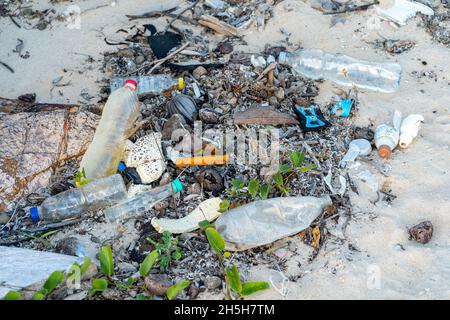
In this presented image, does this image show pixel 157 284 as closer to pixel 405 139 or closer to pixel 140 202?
pixel 140 202

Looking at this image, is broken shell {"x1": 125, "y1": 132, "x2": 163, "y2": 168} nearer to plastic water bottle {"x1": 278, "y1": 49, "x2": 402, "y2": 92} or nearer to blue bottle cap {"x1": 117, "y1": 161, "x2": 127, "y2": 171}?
blue bottle cap {"x1": 117, "y1": 161, "x2": 127, "y2": 171}

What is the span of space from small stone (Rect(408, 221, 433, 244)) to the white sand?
3 cm

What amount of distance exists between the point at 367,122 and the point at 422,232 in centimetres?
87

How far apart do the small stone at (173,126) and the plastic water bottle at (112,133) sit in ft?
0.76

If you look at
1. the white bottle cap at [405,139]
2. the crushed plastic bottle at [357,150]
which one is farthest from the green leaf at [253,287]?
the white bottle cap at [405,139]

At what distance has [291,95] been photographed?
3.49 m

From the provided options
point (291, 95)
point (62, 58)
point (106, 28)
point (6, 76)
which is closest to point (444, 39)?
point (291, 95)

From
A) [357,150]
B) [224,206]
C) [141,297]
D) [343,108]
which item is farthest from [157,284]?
[343,108]

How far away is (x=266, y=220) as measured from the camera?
9.07 ft

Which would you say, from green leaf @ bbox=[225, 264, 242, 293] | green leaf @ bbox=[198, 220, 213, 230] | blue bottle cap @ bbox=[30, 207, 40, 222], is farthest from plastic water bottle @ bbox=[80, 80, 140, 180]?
green leaf @ bbox=[225, 264, 242, 293]

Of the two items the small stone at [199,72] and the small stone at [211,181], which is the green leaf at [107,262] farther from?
the small stone at [199,72]

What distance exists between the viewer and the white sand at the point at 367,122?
2.52 m

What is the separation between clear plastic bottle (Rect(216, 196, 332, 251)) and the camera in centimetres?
268

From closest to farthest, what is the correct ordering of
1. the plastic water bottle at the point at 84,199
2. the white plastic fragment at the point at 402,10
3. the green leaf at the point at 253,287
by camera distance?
the green leaf at the point at 253,287 < the plastic water bottle at the point at 84,199 < the white plastic fragment at the point at 402,10
